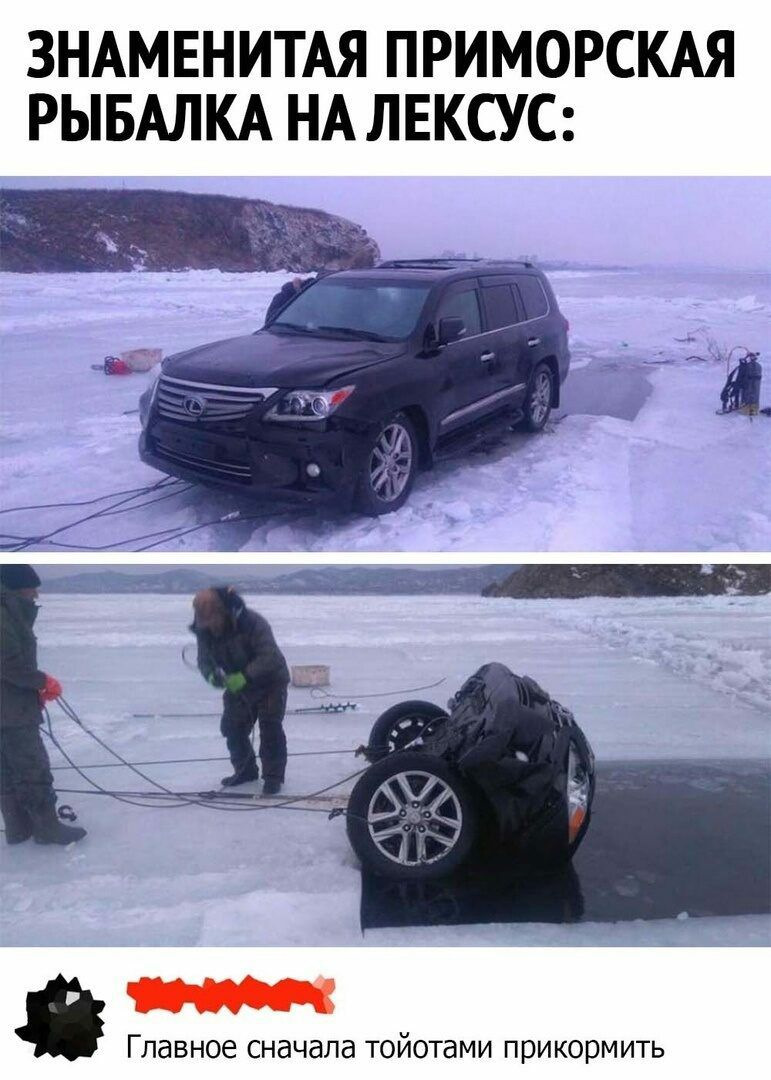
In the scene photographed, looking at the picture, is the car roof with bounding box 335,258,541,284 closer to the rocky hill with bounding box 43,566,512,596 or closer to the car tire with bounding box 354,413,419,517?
the car tire with bounding box 354,413,419,517

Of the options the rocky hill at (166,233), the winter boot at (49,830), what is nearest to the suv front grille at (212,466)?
the rocky hill at (166,233)

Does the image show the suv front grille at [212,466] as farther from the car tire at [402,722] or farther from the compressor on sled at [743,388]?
the compressor on sled at [743,388]

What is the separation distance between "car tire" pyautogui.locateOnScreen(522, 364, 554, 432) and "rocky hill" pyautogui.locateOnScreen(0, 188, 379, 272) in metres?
1.23

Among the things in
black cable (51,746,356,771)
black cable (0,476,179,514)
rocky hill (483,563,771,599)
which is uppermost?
black cable (0,476,179,514)

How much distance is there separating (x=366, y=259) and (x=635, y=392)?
2.15 metres

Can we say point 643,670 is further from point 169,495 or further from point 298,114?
point 298,114

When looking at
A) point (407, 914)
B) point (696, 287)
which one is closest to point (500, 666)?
point (407, 914)

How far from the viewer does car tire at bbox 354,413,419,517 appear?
12.0 ft

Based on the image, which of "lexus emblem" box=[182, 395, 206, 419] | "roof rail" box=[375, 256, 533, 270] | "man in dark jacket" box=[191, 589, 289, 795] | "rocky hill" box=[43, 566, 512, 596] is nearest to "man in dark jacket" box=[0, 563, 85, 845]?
"rocky hill" box=[43, 566, 512, 596]

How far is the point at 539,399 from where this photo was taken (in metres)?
5.07

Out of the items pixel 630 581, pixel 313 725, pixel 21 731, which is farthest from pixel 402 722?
pixel 21 731

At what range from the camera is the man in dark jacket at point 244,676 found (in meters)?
3.53

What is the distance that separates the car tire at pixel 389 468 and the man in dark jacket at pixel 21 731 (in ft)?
4.67

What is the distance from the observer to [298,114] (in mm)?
3109
